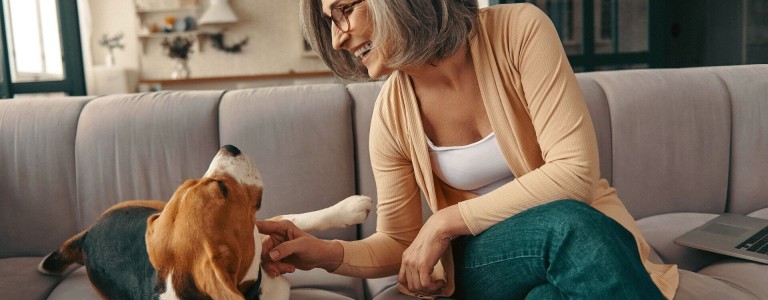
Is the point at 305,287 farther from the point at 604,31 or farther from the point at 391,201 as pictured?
the point at 604,31

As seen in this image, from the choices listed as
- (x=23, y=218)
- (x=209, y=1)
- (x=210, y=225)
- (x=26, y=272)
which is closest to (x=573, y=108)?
(x=210, y=225)

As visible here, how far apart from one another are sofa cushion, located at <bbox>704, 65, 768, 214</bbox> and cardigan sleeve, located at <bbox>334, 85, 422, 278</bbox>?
1165mm

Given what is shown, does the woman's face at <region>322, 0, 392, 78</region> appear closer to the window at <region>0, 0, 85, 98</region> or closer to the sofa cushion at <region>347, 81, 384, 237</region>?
the sofa cushion at <region>347, 81, 384, 237</region>

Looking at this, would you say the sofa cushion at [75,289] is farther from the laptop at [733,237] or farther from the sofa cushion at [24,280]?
the laptop at [733,237]

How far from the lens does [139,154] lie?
71.9 inches

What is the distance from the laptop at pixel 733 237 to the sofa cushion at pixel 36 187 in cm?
168

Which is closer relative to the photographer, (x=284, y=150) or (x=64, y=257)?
(x=64, y=257)

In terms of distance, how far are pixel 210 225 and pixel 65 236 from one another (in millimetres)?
999

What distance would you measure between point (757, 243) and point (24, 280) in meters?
1.80

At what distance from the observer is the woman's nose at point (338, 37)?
1.25 meters

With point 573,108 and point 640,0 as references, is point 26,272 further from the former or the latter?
point 640,0

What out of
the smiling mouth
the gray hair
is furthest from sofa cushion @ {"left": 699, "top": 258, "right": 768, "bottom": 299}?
the smiling mouth

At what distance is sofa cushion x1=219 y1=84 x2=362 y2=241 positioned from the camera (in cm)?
182

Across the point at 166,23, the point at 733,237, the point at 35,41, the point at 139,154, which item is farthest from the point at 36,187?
the point at 166,23
